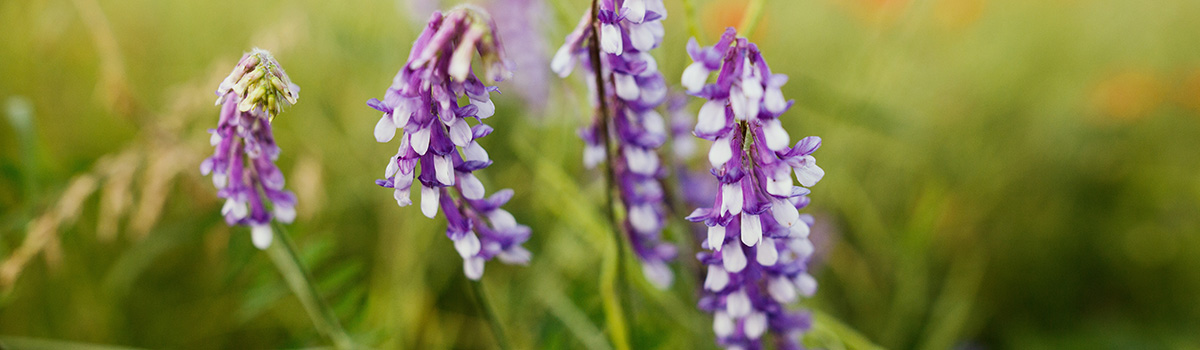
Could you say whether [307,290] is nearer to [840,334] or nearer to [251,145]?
[251,145]

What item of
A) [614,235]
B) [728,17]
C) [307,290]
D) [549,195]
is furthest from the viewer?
[728,17]

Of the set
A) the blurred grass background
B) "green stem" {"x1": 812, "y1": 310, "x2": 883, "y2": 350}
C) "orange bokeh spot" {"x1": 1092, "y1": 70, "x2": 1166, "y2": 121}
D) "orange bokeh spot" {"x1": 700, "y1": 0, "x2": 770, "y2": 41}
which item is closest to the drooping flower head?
the blurred grass background

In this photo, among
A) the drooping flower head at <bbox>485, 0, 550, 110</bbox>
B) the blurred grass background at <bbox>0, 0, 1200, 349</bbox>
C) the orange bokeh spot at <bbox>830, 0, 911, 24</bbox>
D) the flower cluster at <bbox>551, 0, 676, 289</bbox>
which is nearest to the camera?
the flower cluster at <bbox>551, 0, 676, 289</bbox>

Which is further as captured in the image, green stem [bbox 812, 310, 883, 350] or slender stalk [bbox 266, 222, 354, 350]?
green stem [bbox 812, 310, 883, 350]

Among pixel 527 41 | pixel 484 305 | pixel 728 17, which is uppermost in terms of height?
pixel 527 41

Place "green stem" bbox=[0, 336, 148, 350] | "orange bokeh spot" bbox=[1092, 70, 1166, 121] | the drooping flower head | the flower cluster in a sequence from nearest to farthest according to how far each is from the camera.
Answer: the flower cluster
"green stem" bbox=[0, 336, 148, 350]
the drooping flower head
"orange bokeh spot" bbox=[1092, 70, 1166, 121]

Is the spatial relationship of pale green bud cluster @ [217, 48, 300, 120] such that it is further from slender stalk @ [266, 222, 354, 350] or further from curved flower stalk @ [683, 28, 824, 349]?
curved flower stalk @ [683, 28, 824, 349]

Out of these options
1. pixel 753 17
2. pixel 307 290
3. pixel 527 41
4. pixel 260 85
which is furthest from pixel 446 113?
pixel 527 41
